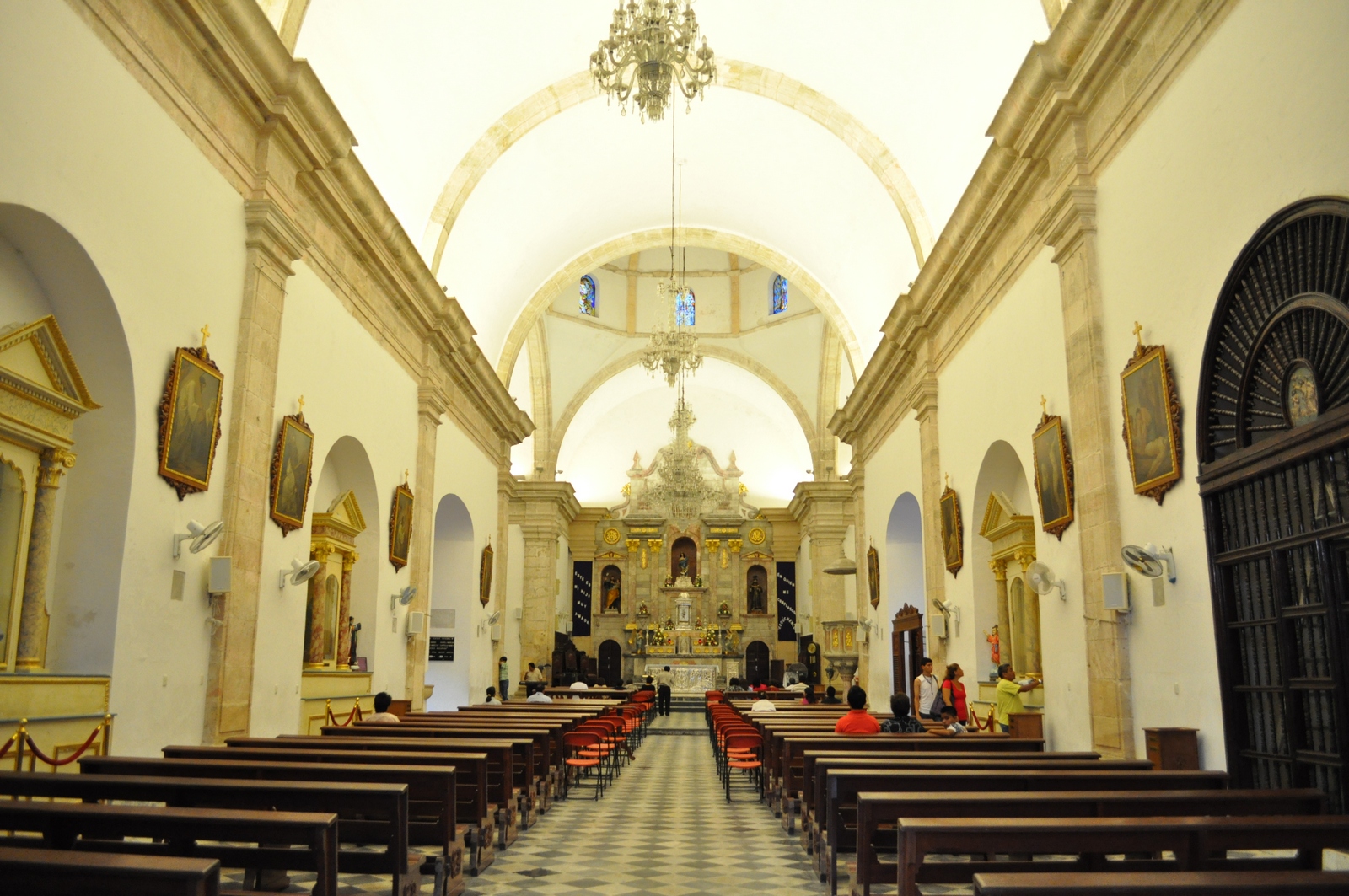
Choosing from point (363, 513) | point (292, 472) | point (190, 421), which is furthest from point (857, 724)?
point (363, 513)

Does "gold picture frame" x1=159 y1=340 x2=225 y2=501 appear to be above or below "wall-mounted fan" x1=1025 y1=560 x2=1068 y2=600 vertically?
above

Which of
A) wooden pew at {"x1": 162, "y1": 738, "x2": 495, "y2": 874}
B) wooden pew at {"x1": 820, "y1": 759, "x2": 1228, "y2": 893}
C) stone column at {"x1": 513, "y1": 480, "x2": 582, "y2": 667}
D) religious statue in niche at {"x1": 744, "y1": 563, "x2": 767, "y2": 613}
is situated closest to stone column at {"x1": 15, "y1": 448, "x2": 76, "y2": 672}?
wooden pew at {"x1": 162, "y1": 738, "x2": 495, "y2": 874}

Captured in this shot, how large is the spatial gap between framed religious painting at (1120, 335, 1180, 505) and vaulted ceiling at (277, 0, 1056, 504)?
4.09 metres

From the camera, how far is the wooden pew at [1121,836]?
11.6ft

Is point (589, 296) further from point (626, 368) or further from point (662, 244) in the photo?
point (662, 244)

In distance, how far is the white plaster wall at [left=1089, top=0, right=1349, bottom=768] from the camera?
218 inches

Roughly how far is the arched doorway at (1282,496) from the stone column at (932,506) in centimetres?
722

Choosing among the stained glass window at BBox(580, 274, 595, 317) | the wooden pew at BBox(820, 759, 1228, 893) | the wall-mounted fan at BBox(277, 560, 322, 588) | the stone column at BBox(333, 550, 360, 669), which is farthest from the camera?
the stained glass window at BBox(580, 274, 595, 317)

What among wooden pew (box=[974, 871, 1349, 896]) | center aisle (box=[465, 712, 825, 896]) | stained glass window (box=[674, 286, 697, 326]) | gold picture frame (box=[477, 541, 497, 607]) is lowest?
center aisle (box=[465, 712, 825, 896])

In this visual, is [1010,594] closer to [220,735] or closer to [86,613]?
[220,735]

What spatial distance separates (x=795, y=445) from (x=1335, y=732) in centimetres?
2645

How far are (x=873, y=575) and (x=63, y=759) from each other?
14.1m

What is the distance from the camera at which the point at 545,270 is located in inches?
771

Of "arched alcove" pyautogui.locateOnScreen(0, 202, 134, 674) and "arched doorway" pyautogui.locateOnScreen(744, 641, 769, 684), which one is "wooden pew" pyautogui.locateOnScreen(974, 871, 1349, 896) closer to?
"arched alcove" pyautogui.locateOnScreen(0, 202, 134, 674)
